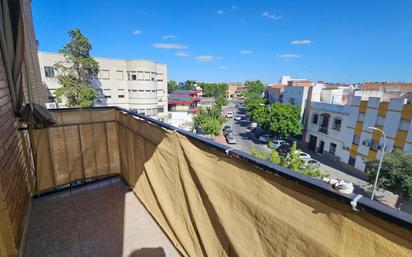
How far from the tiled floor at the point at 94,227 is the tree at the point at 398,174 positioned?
1370 centimetres

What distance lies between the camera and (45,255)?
2170mm

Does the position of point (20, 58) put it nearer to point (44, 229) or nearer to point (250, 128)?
point (44, 229)

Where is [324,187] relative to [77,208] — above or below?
Result: above

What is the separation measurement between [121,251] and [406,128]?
680 inches

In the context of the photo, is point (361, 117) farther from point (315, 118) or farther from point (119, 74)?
point (119, 74)

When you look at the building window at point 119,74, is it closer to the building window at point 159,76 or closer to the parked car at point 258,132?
the building window at point 159,76

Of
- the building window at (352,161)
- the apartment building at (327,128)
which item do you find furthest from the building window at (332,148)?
the building window at (352,161)

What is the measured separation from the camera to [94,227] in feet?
8.48

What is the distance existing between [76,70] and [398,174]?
2371cm

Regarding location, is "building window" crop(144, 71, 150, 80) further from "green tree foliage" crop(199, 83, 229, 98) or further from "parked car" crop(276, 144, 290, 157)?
"green tree foliage" crop(199, 83, 229, 98)

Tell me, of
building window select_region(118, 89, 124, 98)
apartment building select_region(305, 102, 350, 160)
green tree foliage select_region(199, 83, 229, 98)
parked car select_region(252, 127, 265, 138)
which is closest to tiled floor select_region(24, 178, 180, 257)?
apartment building select_region(305, 102, 350, 160)

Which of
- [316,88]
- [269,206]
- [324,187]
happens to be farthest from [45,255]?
[316,88]

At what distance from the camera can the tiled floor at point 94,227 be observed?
2.24m

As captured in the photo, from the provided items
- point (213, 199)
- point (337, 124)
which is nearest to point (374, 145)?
point (337, 124)
